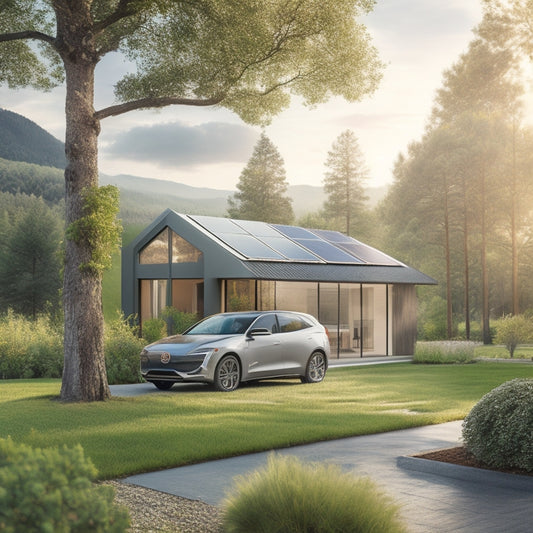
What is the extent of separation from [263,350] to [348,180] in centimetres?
5327

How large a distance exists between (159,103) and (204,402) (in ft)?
19.2

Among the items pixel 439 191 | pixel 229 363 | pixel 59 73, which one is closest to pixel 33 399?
pixel 229 363

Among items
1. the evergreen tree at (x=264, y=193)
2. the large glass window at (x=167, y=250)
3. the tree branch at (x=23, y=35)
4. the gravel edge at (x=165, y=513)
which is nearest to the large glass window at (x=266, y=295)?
the large glass window at (x=167, y=250)

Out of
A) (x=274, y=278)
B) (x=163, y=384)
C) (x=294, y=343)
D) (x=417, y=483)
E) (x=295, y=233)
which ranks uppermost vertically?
(x=295, y=233)

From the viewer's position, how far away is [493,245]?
50.1 meters

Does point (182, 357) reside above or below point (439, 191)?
below

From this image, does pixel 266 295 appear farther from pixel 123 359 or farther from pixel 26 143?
pixel 26 143

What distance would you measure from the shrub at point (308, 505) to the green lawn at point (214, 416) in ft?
5.53

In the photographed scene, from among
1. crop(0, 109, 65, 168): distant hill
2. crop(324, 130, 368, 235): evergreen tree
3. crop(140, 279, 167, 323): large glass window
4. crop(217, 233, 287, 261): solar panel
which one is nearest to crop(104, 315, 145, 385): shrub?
crop(217, 233, 287, 261): solar panel

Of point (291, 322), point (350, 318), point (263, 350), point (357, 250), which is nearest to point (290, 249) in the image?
point (350, 318)

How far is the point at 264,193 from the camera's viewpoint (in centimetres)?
7019

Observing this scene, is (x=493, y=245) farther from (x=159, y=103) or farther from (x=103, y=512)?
(x=103, y=512)

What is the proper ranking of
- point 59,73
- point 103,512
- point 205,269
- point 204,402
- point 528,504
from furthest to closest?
point 205,269, point 59,73, point 204,402, point 528,504, point 103,512

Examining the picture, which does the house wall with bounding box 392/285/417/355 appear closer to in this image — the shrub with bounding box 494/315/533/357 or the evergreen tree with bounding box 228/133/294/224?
the shrub with bounding box 494/315/533/357
